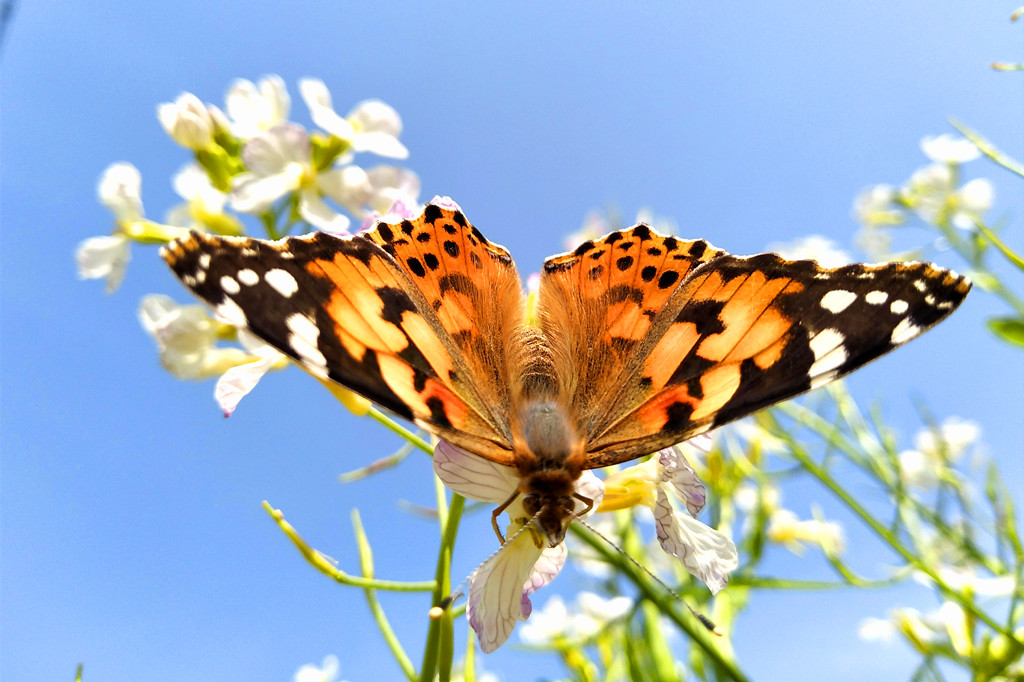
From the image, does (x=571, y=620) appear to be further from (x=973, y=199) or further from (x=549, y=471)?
(x=973, y=199)

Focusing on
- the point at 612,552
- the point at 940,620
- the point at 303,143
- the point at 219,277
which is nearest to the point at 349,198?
the point at 303,143

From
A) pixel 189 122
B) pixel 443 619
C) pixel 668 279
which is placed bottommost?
pixel 443 619

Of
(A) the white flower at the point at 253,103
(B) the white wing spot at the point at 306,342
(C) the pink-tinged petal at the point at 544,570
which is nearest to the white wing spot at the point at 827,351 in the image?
(C) the pink-tinged petal at the point at 544,570

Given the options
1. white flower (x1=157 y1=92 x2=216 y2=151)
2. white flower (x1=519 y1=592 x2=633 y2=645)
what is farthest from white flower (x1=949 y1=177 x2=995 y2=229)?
white flower (x1=157 y1=92 x2=216 y2=151)

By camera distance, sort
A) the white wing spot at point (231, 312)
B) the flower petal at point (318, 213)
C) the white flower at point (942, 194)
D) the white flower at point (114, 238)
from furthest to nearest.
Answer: the white flower at point (942, 194), the white flower at point (114, 238), the flower petal at point (318, 213), the white wing spot at point (231, 312)

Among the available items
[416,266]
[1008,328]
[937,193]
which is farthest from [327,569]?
[937,193]

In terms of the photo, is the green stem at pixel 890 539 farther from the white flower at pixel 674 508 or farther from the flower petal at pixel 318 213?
the flower petal at pixel 318 213

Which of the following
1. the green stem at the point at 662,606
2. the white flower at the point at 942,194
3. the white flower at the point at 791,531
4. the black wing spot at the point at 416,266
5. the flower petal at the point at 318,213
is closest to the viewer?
the black wing spot at the point at 416,266

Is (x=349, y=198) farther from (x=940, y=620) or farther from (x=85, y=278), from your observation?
(x=940, y=620)
